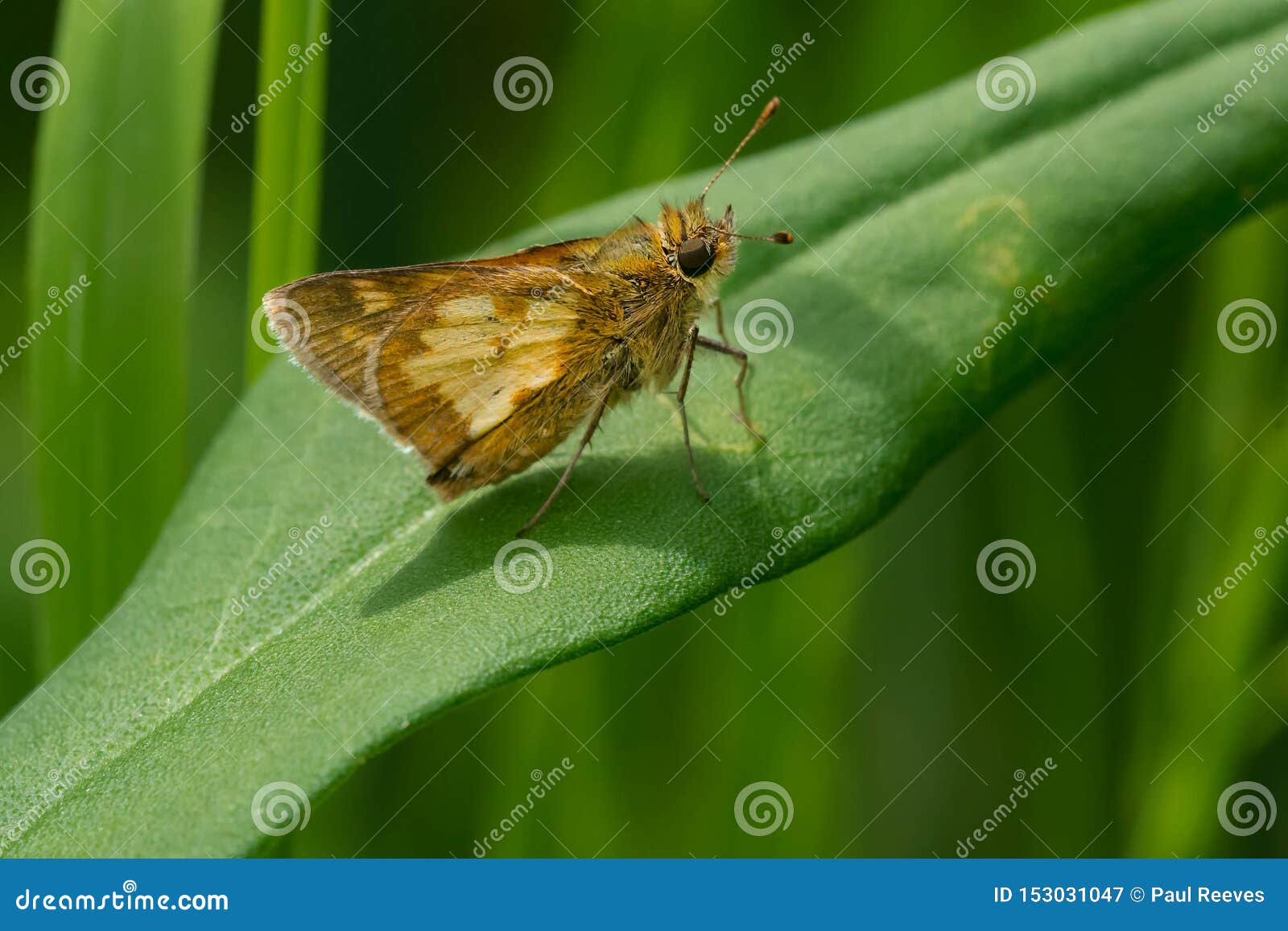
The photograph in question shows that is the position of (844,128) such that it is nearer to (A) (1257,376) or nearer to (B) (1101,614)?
(A) (1257,376)

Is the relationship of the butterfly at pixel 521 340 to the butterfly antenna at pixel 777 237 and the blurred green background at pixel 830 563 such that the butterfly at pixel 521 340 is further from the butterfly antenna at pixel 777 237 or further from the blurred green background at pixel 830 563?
the blurred green background at pixel 830 563

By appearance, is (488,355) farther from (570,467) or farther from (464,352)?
(570,467)

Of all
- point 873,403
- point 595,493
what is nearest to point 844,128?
point 873,403

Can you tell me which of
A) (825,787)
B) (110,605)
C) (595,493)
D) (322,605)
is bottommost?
(110,605)

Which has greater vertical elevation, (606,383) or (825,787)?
(606,383)

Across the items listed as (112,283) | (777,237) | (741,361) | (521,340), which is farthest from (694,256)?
(112,283)

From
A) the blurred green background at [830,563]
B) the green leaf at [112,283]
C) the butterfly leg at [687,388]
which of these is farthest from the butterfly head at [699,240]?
the green leaf at [112,283]

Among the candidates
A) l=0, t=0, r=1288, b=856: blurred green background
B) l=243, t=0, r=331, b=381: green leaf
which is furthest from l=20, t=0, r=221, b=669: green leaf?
l=243, t=0, r=331, b=381: green leaf
